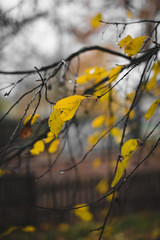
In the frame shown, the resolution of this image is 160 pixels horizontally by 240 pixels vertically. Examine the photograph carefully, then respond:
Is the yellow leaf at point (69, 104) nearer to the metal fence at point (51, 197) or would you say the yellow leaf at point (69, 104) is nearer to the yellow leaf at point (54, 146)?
the yellow leaf at point (54, 146)

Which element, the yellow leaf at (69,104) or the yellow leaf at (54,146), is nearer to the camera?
the yellow leaf at (69,104)

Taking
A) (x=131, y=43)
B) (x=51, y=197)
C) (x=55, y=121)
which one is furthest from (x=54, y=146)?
(x=51, y=197)

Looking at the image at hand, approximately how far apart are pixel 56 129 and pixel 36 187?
5.93 metres

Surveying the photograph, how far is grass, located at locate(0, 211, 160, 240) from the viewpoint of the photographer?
4.95 meters

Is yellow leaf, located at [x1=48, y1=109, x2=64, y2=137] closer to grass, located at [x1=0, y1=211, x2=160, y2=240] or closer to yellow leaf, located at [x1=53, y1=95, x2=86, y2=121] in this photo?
yellow leaf, located at [x1=53, y1=95, x2=86, y2=121]

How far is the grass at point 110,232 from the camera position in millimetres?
4945

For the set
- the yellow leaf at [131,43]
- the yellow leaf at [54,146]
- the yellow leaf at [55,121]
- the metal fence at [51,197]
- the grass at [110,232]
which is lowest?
the yellow leaf at [55,121]

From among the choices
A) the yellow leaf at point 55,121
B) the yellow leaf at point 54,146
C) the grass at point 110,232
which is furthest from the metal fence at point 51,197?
the yellow leaf at point 55,121

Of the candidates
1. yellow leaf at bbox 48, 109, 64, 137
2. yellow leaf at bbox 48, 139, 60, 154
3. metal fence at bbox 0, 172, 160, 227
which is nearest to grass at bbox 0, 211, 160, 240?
metal fence at bbox 0, 172, 160, 227

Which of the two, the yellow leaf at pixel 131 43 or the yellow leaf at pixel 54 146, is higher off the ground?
the yellow leaf at pixel 54 146

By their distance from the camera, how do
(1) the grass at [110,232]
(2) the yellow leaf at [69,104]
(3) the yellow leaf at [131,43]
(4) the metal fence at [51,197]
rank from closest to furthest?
(2) the yellow leaf at [69,104] < (3) the yellow leaf at [131,43] < (1) the grass at [110,232] < (4) the metal fence at [51,197]

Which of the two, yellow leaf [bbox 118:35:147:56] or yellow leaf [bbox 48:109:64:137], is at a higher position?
yellow leaf [bbox 118:35:147:56]

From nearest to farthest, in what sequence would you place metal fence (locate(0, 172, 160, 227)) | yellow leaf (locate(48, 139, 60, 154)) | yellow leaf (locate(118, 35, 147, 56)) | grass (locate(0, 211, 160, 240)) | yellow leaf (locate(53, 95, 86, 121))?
yellow leaf (locate(53, 95, 86, 121)) < yellow leaf (locate(118, 35, 147, 56)) < yellow leaf (locate(48, 139, 60, 154)) < grass (locate(0, 211, 160, 240)) < metal fence (locate(0, 172, 160, 227))

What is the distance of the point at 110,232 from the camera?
472 cm
